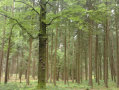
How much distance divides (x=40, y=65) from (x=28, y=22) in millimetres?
2980

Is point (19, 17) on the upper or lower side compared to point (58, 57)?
upper

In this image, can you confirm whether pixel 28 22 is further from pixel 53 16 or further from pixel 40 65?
pixel 40 65

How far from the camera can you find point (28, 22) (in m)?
8.00

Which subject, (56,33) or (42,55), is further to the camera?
(56,33)

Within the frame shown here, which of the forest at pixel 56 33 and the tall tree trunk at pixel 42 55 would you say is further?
the forest at pixel 56 33

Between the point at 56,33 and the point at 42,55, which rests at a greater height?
the point at 56,33

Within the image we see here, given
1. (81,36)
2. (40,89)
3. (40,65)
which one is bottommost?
(40,89)

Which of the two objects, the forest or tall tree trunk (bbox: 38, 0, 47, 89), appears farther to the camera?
the forest

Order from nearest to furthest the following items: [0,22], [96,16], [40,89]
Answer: [40,89]
[96,16]
[0,22]

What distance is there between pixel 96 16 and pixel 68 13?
1726 millimetres

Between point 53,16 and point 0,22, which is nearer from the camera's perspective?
point 53,16

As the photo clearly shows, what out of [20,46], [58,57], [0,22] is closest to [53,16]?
[0,22]

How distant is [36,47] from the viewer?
24203 mm

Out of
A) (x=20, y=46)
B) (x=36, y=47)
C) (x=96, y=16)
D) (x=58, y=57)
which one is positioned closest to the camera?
(x=96, y=16)
